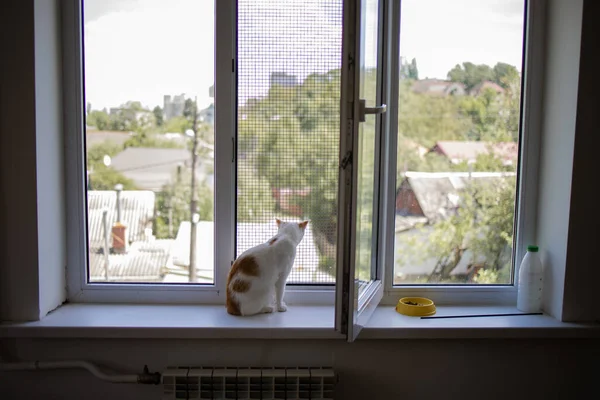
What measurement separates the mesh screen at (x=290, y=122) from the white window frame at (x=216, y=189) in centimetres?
4

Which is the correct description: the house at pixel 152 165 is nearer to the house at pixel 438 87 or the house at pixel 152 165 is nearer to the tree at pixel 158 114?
the tree at pixel 158 114

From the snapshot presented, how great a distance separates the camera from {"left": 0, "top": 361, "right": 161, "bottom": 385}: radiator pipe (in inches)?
59.7

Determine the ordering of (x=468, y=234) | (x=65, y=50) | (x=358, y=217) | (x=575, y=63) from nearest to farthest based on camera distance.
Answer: (x=358, y=217) → (x=575, y=63) → (x=65, y=50) → (x=468, y=234)

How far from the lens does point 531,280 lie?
1694mm

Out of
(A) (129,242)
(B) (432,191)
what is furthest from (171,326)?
(B) (432,191)

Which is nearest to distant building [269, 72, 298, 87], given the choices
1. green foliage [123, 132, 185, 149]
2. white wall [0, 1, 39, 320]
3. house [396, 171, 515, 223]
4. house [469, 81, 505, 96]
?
green foliage [123, 132, 185, 149]

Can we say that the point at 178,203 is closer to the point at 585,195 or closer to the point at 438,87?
the point at 438,87

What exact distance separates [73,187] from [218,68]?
650mm

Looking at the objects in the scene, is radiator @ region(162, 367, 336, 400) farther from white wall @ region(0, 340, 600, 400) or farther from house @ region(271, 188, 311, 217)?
house @ region(271, 188, 311, 217)

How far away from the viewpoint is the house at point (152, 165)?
1737mm

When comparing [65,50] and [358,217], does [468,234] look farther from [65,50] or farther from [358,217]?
[65,50]

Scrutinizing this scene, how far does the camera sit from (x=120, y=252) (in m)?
1.77

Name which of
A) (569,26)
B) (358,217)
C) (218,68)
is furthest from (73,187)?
(569,26)

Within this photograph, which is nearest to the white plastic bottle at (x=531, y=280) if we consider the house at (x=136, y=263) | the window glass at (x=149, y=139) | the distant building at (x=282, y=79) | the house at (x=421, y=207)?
the house at (x=421, y=207)
